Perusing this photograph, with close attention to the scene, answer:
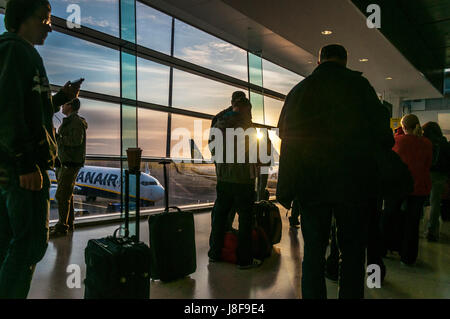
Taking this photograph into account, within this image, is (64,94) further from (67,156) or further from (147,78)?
(147,78)

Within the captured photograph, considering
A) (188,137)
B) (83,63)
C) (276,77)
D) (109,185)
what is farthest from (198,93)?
(109,185)

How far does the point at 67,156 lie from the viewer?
147 inches

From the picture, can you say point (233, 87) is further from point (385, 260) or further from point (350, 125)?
point (350, 125)

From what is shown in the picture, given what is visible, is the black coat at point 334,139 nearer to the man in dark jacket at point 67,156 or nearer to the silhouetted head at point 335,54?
the silhouetted head at point 335,54

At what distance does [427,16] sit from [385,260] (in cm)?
515

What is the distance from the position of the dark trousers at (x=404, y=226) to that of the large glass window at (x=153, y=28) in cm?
383

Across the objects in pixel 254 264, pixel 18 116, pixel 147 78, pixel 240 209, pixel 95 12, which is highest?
pixel 95 12

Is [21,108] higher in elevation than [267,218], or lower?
higher

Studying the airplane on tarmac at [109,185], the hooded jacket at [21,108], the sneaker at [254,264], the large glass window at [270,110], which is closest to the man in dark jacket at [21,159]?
the hooded jacket at [21,108]

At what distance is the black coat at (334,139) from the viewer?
61.7 inches

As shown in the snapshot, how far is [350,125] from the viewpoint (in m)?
1.57

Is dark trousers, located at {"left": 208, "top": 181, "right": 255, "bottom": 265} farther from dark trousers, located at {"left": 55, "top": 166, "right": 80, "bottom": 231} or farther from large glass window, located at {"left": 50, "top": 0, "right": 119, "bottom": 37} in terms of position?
large glass window, located at {"left": 50, "top": 0, "right": 119, "bottom": 37}

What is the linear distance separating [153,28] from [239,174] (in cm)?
347

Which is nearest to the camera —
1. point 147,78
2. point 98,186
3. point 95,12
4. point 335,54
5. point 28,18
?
point 28,18
